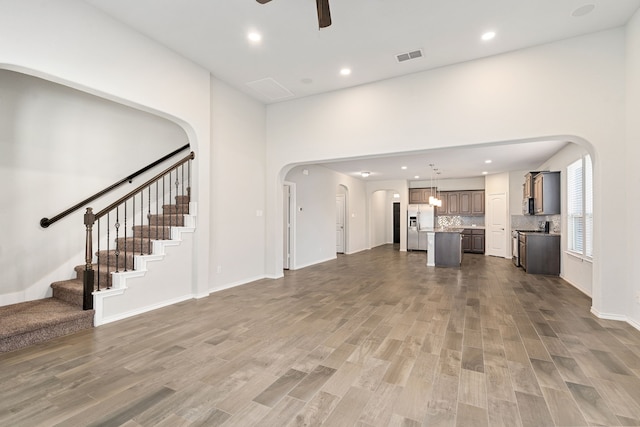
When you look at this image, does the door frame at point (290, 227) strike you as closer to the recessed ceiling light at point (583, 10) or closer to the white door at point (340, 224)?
the white door at point (340, 224)

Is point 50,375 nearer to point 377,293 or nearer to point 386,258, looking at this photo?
point 377,293

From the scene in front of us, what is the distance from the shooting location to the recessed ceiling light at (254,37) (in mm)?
3819

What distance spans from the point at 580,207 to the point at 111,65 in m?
7.61

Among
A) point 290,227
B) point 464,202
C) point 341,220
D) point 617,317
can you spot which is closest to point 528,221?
point 464,202

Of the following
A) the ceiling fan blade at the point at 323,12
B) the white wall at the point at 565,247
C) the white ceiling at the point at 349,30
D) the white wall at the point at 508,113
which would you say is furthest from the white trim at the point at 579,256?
the ceiling fan blade at the point at 323,12

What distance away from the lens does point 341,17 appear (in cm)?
349

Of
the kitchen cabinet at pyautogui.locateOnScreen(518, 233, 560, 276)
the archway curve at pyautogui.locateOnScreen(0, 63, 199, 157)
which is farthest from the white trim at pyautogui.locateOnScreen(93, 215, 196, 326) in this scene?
the kitchen cabinet at pyautogui.locateOnScreen(518, 233, 560, 276)

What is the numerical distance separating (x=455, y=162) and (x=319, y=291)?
5470 millimetres

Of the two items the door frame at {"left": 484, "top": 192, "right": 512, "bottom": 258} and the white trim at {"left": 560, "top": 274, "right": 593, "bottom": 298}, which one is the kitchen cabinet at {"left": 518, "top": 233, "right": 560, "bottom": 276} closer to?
the white trim at {"left": 560, "top": 274, "right": 593, "bottom": 298}

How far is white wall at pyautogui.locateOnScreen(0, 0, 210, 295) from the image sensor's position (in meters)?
2.81

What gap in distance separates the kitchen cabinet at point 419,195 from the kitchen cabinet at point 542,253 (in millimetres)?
4891

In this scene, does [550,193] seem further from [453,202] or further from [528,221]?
[453,202]

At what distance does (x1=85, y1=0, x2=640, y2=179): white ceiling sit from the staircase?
2.58 meters

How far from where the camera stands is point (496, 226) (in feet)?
32.7
